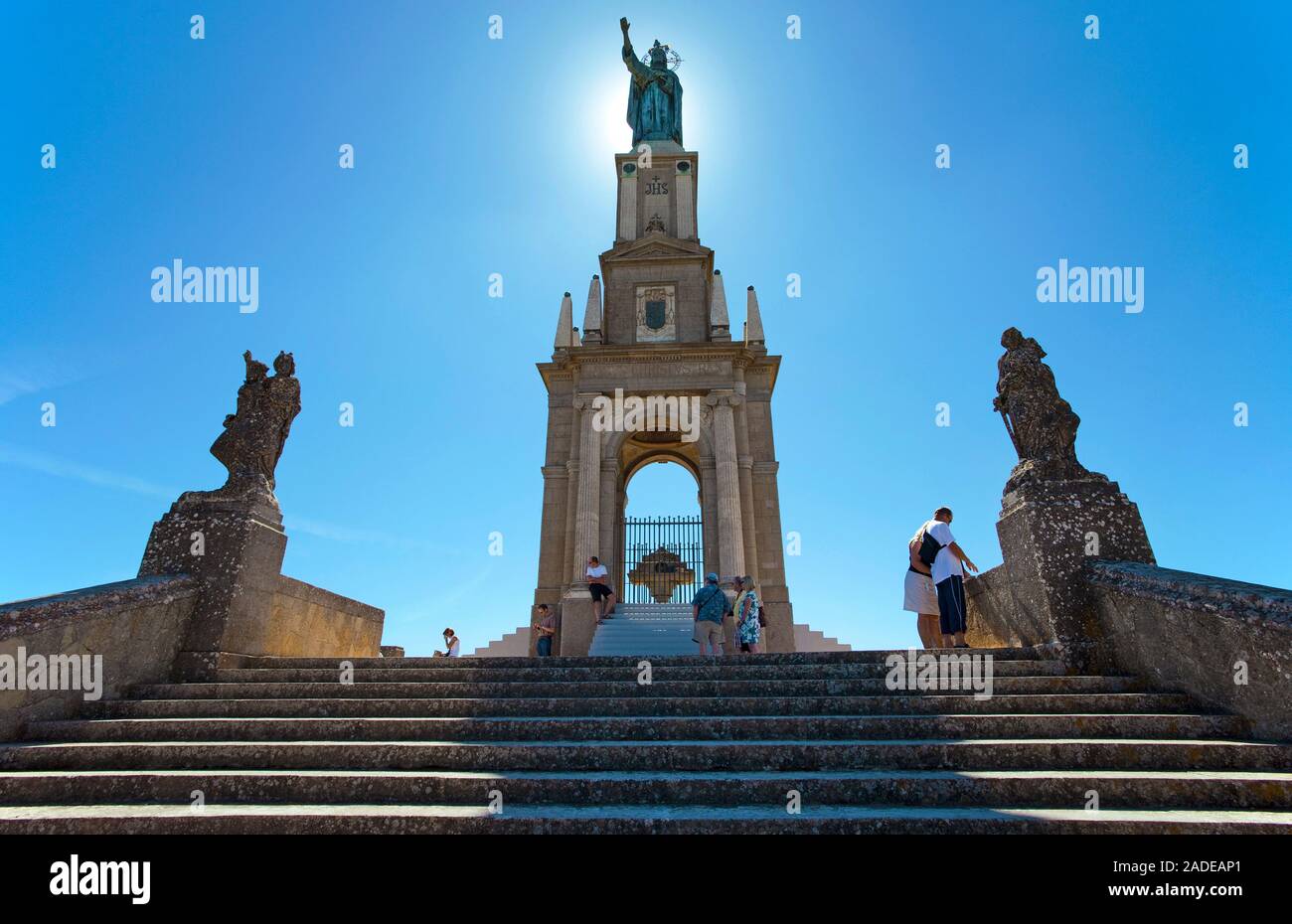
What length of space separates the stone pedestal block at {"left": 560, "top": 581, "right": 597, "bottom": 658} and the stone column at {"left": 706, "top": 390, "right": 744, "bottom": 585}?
3.47m

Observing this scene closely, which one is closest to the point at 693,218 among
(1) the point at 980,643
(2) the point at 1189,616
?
(1) the point at 980,643

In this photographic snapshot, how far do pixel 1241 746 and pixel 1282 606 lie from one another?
0.97 metres

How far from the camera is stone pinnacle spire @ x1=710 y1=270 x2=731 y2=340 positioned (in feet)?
63.2

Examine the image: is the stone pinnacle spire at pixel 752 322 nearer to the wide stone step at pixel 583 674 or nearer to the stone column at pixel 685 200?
the stone column at pixel 685 200

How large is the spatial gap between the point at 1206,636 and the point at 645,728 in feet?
14.1

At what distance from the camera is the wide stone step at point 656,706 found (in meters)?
5.00

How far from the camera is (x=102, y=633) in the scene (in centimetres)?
579

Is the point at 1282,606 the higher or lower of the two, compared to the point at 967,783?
higher

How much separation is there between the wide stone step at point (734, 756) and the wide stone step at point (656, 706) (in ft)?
1.72

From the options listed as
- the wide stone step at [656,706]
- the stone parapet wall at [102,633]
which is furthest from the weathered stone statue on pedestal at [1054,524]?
the stone parapet wall at [102,633]

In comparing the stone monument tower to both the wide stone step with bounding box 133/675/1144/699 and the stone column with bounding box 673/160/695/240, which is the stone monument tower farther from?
the wide stone step with bounding box 133/675/1144/699

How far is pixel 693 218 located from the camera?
22.5m
